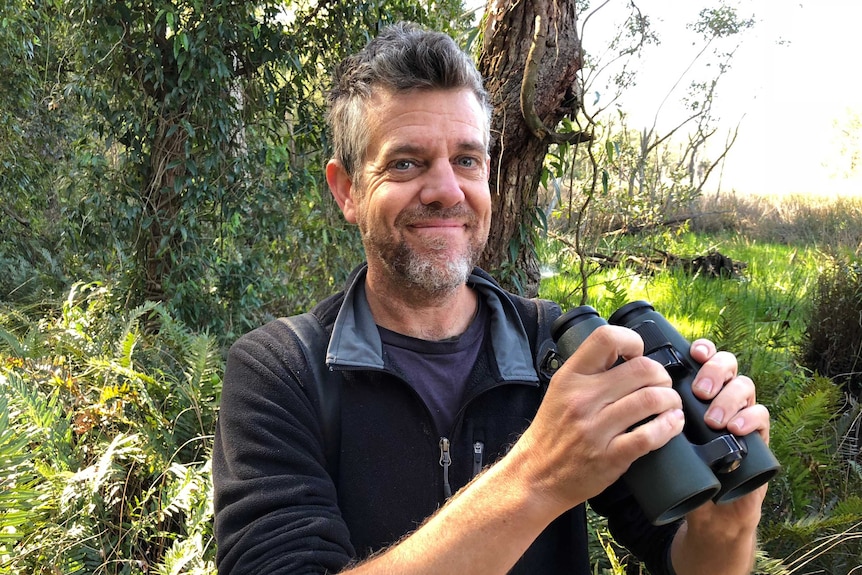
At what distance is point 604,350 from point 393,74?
111 centimetres

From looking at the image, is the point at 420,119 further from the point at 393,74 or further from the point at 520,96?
the point at 520,96

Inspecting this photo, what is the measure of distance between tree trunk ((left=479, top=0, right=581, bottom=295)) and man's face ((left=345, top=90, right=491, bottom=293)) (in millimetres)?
1613

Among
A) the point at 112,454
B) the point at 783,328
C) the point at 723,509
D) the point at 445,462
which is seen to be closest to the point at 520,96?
the point at 445,462

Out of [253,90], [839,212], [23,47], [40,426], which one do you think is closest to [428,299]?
[40,426]

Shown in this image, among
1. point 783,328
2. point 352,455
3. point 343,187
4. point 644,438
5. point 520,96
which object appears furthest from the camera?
point 783,328

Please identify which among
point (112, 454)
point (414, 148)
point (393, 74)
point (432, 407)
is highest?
point (393, 74)

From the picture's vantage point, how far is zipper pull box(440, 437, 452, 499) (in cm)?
163

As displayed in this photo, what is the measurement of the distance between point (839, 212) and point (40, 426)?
47.5 ft

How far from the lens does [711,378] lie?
1.31 metres

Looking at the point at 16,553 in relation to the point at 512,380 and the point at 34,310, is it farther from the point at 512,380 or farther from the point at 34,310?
the point at 34,310

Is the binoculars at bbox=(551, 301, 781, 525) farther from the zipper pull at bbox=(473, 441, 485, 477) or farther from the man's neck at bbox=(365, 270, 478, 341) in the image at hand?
the man's neck at bbox=(365, 270, 478, 341)

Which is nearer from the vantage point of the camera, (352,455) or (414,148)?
(352,455)

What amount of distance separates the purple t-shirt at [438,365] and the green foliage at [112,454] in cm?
107

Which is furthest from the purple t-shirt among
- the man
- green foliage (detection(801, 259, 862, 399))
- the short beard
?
green foliage (detection(801, 259, 862, 399))
